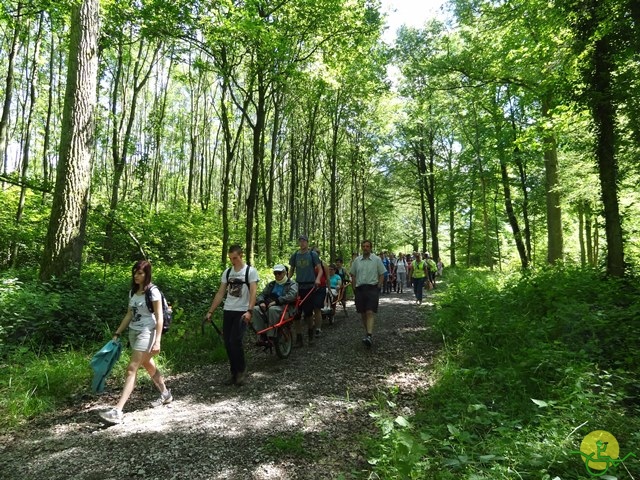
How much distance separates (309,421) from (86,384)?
11.3 feet

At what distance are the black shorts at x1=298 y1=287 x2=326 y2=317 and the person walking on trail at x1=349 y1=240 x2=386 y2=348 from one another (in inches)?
41.0

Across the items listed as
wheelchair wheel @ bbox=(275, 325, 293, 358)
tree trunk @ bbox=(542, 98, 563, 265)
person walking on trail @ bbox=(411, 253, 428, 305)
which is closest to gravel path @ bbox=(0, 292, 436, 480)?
wheelchair wheel @ bbox=(275, 325, 293, 358)

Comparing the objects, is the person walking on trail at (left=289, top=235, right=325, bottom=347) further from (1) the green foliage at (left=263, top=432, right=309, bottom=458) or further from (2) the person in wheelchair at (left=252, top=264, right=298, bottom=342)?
(1) the green foliage at (left=263, top=432, right=309, bottom=458)

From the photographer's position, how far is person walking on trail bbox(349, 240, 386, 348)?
7301mm

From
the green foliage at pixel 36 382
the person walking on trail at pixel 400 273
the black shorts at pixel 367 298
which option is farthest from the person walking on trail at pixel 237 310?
the person walking on trail at pixel 400 273

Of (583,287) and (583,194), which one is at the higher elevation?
(583,194)

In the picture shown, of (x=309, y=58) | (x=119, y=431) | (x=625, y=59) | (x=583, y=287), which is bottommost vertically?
(x=119, y=431)

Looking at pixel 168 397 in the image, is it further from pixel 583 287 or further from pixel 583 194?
pixel 583 194

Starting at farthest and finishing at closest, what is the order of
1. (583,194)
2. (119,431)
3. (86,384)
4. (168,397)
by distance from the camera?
1. (583,194)
2. (86,384)
3. (168,397)
4. (119,431)

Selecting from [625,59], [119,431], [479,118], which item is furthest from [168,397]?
[479,118]

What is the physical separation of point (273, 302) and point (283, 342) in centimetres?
75

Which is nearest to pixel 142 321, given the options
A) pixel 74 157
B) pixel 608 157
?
pixel 74 157

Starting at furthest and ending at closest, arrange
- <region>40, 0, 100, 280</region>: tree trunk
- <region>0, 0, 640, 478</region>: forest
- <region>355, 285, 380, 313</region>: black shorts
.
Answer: <region>40, 0, 100, 280</region>: tree trunk < <region>355, 285, 380, 313</region>: black shorts < <region>0, 0, 640, 478</region>: forest

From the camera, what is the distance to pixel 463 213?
31719mm
